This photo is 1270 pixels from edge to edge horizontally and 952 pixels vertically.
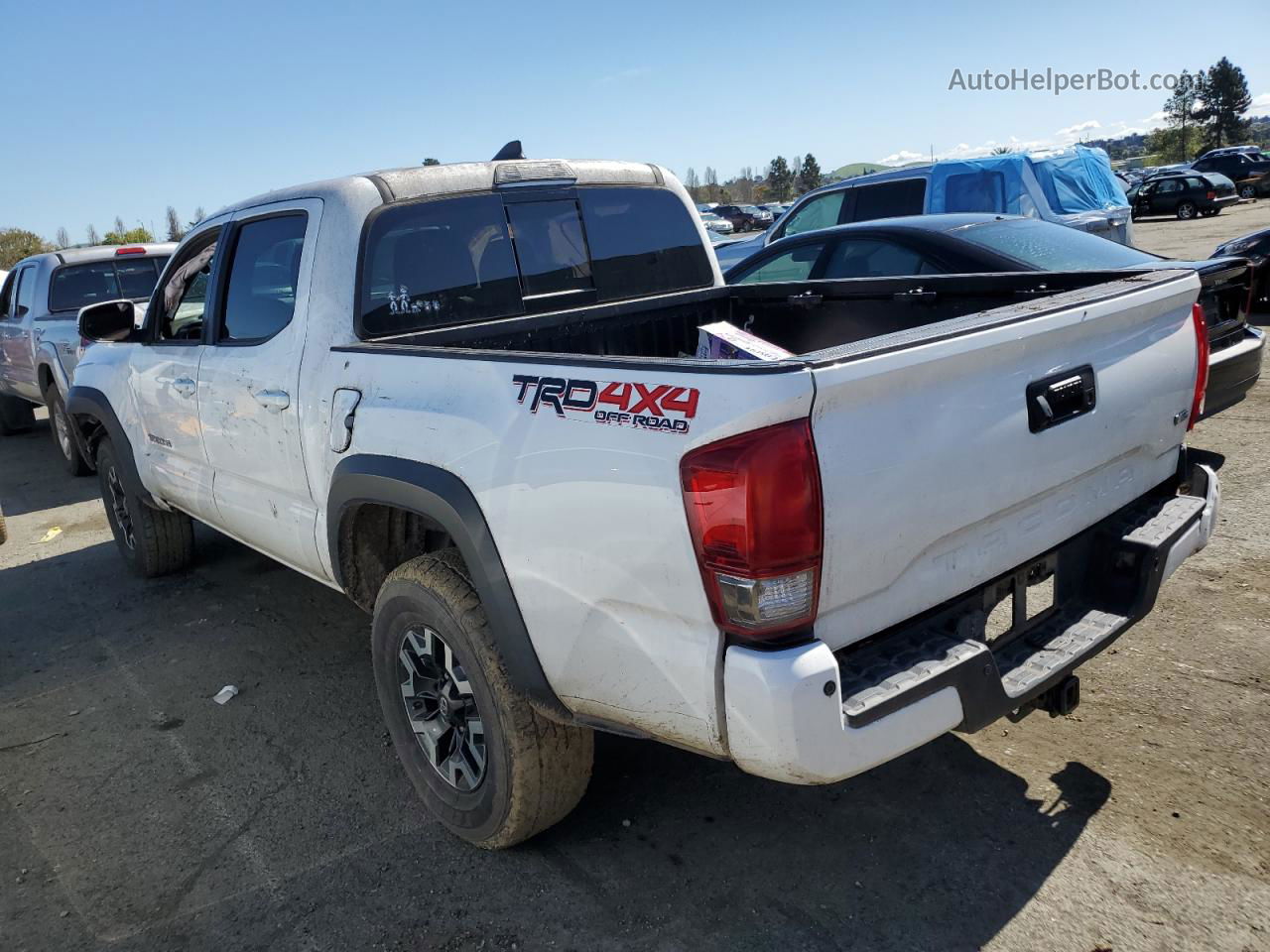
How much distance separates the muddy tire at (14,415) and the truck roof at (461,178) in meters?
8.08

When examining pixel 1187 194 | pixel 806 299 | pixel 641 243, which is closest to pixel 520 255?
pixel 641 243

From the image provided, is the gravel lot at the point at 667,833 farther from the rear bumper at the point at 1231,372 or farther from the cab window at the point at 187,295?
the cab window at the point at 187,295

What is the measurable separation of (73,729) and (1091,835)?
3770mm

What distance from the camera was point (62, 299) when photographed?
28.9 feet

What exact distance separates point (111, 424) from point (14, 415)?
6.95 meters

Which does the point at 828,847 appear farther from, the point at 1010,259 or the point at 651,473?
the point at 1010,259

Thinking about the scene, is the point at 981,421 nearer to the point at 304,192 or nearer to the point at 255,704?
the point at 304,192

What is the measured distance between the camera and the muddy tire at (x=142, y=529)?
5418 millimetres

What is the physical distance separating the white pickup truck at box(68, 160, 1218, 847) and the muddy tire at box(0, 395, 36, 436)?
7.97 meters

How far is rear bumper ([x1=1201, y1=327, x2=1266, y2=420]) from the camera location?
5.08 metres

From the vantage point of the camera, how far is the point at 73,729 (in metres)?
3.92

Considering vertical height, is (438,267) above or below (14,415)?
above

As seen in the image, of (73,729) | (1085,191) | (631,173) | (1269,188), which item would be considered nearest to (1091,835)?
(631,173)

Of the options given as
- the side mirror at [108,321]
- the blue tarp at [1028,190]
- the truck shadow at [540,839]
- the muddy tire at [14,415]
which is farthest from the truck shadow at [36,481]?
the blue tarp at [1028,190]
